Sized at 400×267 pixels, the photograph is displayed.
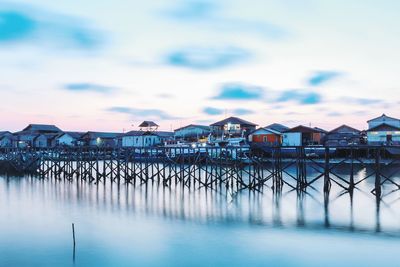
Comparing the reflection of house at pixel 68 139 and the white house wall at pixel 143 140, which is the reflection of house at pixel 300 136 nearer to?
the white house wall at pixel 143 140

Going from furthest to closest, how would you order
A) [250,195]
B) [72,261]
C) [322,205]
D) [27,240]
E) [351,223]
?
[250,195] < [322,205] < [351,223] < [27,240] < [72,261]

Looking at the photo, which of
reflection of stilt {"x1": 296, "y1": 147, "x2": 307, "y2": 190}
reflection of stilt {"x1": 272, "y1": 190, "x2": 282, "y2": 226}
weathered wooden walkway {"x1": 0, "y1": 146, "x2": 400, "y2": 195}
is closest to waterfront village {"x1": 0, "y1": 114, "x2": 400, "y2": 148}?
weathered wooden walkway {"x1": 0, "y1": 146, "x2": 400, "y2": 195}

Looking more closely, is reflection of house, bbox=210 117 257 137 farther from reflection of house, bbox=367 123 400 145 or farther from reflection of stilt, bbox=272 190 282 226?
reflection of stilt, bbox=272 190 282 226

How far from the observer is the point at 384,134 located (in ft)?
151

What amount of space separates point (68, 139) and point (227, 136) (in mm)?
28686

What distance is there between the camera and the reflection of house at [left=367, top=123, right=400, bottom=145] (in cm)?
4541

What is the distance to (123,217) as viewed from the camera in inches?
656

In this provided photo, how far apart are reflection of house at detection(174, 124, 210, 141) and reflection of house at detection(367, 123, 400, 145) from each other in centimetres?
2554

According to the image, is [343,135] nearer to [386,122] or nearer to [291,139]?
[386,122]

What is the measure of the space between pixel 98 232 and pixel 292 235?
670cm

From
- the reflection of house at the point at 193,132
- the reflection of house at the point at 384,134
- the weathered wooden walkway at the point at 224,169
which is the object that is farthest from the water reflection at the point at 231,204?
the reflection of house at the point at 193,132

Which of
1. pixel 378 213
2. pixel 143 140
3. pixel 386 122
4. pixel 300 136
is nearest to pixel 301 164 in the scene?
pixel 378 213

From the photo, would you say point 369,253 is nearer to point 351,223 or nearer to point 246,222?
point 351,223

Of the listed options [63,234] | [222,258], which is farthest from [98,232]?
[222,258]
